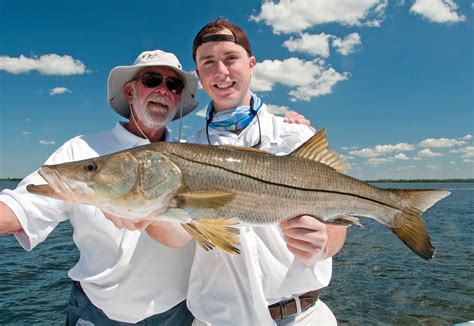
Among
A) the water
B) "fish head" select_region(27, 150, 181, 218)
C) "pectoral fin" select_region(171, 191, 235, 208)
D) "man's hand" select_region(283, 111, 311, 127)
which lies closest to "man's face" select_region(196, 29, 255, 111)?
"man's hand" select_region(283, 111, 311, 127)

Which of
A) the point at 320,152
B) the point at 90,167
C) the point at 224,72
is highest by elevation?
the point at 224,72

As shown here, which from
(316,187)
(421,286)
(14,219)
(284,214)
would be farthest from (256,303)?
(421,286)

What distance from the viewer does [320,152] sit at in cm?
337

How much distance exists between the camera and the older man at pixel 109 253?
361 cm

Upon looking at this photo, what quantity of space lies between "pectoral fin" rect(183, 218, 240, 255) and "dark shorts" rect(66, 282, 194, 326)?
60.9 inches

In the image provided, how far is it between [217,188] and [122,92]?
8.67ft

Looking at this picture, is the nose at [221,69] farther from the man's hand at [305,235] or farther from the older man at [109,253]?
the man's hand at [305,235]

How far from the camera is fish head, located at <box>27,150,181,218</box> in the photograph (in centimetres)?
290

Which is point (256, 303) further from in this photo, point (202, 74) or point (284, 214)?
point (202, 74)

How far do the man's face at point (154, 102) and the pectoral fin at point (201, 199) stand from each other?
1.75 metres

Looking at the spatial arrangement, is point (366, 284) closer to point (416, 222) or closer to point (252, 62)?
point (416, 222)

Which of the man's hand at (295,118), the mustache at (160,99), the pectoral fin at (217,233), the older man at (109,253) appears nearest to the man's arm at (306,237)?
the pectoral fin at (217,233)

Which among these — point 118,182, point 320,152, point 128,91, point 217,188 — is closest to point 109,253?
point 118,182

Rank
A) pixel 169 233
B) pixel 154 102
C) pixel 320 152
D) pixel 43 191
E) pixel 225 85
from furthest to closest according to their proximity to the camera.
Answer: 1. pixel 154 102
2. pixel 225 85
3. pixel 169 233
4. pixel 320 152
5. pixel 43 191
